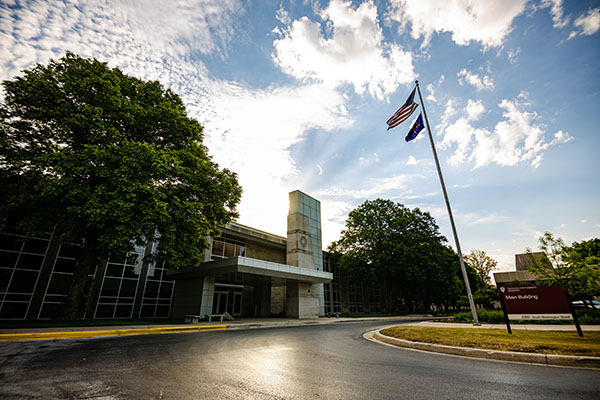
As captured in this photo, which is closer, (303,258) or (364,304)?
(303,258)

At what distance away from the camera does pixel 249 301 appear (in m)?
30.2

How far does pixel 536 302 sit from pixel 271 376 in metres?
9.65

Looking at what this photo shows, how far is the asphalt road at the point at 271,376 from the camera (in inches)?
145

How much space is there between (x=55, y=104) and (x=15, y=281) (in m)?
14.4

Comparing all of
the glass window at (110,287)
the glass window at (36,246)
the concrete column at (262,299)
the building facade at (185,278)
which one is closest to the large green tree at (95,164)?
the building facade at (185,278)

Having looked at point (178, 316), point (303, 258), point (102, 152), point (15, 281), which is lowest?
point (178, 316)

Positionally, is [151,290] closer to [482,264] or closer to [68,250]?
[68,250]

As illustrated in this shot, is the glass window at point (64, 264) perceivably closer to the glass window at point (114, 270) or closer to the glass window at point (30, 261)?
the glass window at point (30, 261)

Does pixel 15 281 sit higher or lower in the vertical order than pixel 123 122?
lower

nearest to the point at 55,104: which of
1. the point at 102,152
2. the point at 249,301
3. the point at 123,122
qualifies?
the point at 123,122

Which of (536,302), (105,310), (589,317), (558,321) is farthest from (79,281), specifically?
(589,317)

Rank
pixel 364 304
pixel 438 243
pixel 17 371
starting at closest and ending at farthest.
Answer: pixel 17 371 < pixel 438 243 < pixel 364 304

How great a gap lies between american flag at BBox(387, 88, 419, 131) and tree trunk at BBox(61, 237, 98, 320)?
66.2ft

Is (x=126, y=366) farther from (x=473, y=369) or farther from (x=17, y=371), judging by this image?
(x=473, y=369)
